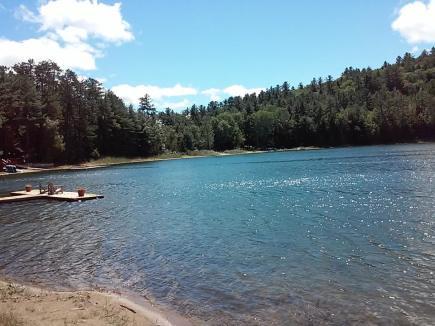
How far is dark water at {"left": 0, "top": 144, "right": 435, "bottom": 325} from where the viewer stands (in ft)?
48.2

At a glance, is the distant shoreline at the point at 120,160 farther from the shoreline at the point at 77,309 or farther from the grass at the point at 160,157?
the shoreline at the point at 77,309

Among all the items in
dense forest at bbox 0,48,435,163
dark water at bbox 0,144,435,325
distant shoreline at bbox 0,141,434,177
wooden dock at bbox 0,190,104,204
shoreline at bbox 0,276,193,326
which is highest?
dense forest at bbox 0,48,435,163

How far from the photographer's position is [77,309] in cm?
1385

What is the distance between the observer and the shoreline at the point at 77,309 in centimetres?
1268

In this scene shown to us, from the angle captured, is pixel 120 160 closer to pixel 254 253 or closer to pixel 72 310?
pixel 254 253

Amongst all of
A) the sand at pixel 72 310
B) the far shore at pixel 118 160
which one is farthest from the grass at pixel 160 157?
the sand at pixel 72 310

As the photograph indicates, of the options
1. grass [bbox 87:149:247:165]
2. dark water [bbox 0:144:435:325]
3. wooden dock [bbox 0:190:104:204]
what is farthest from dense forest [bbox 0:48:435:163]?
dark water [bbox 0:144:435:325]

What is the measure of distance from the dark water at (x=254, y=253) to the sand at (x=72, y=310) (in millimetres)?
1427

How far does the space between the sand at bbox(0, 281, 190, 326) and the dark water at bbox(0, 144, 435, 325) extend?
4.68 ft

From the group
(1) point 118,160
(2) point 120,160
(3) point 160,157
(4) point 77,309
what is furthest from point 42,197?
(3) point 160,157

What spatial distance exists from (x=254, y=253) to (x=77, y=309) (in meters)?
9.89

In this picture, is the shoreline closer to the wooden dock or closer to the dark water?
the dark water

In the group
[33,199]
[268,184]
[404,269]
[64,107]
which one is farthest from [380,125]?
[404,269]

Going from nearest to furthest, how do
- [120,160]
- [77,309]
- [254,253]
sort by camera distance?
1. [77,309]
2. [254,253]
3. [120,160]
